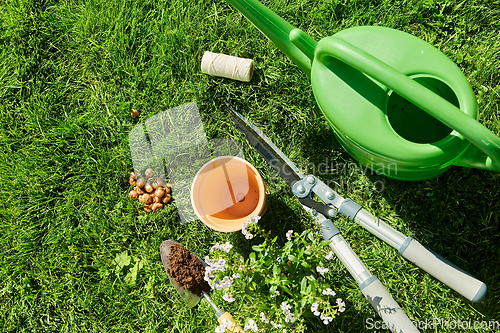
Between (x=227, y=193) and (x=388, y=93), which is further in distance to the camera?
(x=227, y=193)

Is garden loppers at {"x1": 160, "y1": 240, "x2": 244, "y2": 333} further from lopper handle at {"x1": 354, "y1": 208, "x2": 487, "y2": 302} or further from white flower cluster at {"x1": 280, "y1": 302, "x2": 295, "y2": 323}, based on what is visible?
lopper handle at {"x1": 354, "y1": 208, "x2": 487, "y2": 302}

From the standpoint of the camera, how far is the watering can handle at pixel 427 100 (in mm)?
815

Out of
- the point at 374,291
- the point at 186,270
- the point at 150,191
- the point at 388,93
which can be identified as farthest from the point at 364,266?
the point at 150,191

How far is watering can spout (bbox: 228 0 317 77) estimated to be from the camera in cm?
111

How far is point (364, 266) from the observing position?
1.21m

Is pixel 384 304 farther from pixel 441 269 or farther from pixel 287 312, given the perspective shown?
pixel 287 312

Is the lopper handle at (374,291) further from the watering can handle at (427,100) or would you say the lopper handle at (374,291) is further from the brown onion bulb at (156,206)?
the brown onion bulb at (156,206)

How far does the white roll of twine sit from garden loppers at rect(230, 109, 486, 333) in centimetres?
61

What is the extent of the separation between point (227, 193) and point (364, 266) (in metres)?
0.66

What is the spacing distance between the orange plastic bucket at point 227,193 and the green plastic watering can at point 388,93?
18.2 inches

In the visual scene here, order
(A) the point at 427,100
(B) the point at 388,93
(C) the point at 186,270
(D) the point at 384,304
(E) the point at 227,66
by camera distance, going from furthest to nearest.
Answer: (E) the point at 227,66
(C) the point at 186,270
(D) the point at 384,304
(B) the point at 388,93
(A) the point at 427,100

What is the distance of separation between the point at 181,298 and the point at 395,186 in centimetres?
111

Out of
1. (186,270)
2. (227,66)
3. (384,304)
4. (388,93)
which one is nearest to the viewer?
(388,93)

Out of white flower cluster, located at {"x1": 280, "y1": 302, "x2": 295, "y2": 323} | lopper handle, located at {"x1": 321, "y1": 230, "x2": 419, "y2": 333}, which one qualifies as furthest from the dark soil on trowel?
lopper handle, located at {"x1": 321, "y1": 230, "x2": 419, "y2": 333}
